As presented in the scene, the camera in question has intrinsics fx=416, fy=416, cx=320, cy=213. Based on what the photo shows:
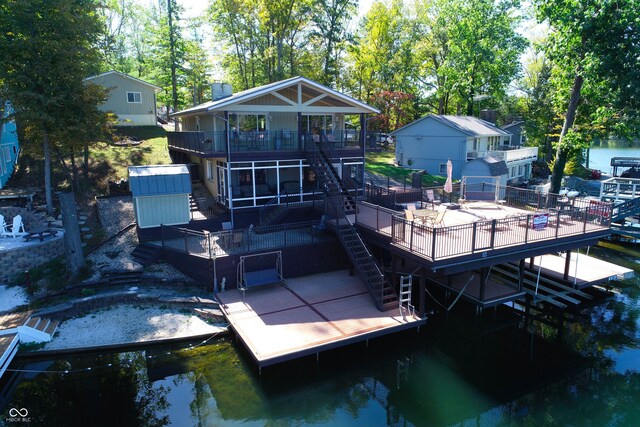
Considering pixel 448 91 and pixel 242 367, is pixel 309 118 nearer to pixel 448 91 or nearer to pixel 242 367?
pixel 242 367

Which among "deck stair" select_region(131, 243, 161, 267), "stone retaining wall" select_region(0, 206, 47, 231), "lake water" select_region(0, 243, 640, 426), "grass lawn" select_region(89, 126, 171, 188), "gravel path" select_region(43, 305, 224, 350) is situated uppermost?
"grass lawn" select_region(89, 126, 171, 188)

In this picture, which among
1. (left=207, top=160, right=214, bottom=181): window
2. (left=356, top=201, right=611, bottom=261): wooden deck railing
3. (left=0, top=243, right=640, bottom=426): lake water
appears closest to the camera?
(left=0, top=243, right=640, bottom=426): lake water

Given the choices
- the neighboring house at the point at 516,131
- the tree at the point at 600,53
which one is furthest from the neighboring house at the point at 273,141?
the neighboring house at the point at 516,131

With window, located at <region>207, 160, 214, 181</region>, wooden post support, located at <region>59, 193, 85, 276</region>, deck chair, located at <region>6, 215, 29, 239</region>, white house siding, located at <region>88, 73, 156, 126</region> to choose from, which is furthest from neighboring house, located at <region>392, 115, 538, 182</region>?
deck chair, located at <region>6, 215, 29, 239</region>

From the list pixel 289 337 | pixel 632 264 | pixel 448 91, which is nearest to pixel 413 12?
pixel 448 91

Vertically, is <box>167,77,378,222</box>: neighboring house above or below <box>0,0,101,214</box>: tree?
below

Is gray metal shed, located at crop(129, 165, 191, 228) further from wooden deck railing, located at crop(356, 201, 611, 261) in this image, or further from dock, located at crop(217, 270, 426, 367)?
wooden deck railing, located at crop(356, 201, 611, 261)

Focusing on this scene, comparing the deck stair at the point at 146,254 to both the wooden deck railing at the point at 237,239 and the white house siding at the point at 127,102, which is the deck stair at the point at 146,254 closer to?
the wooden deck railing at the point at 237,239
